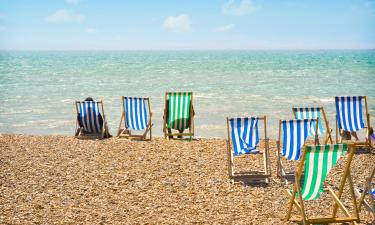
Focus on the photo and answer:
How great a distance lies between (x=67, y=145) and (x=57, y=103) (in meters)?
8.19

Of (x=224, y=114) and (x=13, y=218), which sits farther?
(x=224, y=114)

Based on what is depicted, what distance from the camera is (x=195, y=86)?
21938mm

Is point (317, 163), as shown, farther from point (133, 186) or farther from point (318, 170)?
point (133, 186)

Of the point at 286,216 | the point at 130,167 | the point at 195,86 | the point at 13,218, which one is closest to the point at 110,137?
the point at 130,167

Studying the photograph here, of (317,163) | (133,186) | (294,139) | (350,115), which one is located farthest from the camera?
(350,115)

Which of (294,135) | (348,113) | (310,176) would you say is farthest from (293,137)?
(348,113)

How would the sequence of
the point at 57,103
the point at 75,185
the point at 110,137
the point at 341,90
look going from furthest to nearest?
the point at 341,90 < the point at 57,103 < the point at 110,137 < the point at 75,185

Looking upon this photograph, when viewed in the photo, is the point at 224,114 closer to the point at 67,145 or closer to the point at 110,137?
the point at 110,137

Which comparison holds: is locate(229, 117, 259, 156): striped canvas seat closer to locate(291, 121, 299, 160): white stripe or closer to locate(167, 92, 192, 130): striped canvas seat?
locate(291, 121, 299, 160): white stripe

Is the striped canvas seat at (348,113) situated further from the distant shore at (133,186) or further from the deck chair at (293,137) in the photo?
the deck chair at (293,137)

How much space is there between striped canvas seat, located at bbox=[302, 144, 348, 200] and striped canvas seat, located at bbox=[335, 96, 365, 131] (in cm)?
373

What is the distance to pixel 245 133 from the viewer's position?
632 centimetres

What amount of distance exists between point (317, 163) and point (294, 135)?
6.33 ft

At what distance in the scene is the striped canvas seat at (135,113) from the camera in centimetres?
874
